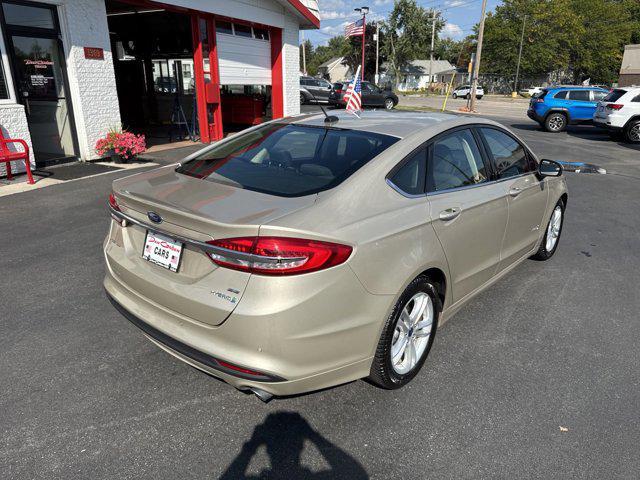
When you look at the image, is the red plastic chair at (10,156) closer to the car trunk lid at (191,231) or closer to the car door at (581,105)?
the car trunk lid at (191,231)

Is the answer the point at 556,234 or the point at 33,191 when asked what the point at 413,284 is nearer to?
the point at 556,234

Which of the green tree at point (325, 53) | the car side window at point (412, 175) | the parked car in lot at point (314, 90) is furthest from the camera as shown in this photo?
the green tree at point (325, 53)

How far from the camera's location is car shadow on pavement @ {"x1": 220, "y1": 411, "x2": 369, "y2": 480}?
2.23m

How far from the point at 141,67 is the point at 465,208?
52.2 feet

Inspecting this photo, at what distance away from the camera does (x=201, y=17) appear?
475 inches

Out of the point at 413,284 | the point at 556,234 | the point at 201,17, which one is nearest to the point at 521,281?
the point at 556,234

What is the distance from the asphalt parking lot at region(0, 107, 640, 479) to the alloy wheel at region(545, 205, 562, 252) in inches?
29.2

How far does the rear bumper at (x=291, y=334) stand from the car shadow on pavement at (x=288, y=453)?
0.37m

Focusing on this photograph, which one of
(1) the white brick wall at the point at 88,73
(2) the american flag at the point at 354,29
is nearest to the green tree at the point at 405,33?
(2) the american flag at the point at 354,29

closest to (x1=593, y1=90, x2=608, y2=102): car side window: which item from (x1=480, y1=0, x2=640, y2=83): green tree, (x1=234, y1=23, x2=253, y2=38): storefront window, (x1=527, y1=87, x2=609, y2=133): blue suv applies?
(x1=527, y1=87, x2=609, y2=133): blue suv

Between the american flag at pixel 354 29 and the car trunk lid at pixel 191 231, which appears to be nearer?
the car trunk lid at pixel 191 231

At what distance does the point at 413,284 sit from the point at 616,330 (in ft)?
6.91

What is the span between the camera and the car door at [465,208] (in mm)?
2908

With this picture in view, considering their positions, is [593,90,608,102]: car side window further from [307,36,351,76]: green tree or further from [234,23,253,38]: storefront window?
[307,36,351,76]: green tree
